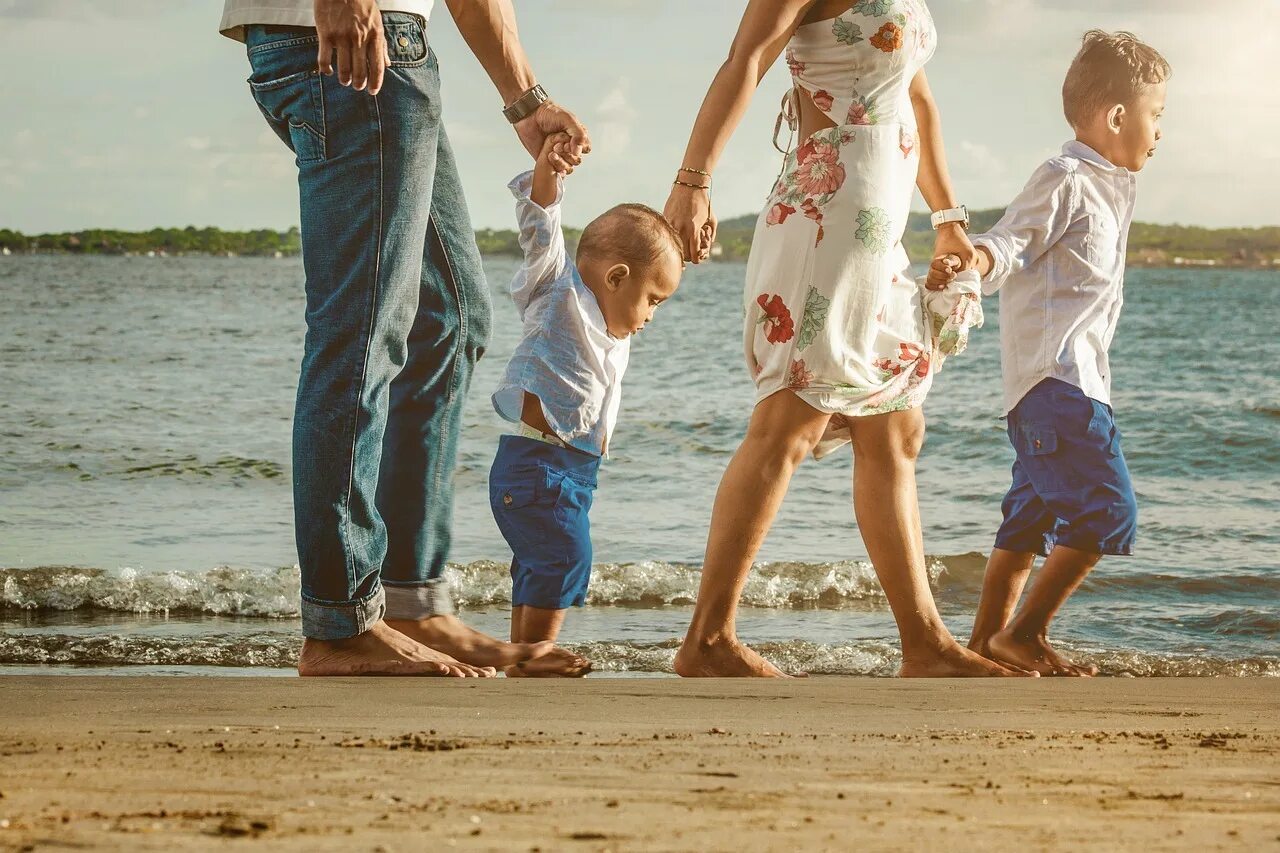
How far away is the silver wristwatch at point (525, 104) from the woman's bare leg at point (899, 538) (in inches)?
41.5

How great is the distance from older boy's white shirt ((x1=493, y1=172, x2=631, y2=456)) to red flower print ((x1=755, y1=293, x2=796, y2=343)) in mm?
395

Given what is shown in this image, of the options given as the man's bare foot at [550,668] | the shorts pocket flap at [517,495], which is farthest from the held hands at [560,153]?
the man's bare foot at [550,668]

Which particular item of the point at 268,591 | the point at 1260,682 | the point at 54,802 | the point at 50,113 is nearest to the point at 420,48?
the point at 54,802

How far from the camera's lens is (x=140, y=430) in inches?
422

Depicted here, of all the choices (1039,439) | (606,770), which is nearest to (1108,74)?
(1039,439)

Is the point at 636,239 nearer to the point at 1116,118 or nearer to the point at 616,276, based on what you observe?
the point at 616,276

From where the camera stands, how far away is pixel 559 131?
9.57 feet

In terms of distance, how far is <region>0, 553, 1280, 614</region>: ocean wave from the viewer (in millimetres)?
4992

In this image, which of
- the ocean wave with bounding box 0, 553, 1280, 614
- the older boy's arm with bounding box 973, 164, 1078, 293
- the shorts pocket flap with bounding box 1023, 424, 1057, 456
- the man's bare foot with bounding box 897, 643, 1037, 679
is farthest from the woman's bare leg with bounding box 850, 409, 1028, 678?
the ocean wave with bounding box 0, 553, 1280, 614

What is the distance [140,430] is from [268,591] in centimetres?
614

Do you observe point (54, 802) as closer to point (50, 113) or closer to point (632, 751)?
point (632, 751)

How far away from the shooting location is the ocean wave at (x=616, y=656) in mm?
3971

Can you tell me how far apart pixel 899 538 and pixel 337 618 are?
4.46ft

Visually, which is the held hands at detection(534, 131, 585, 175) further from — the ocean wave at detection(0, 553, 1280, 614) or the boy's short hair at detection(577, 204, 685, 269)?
the ocean wave at detection(0, 553, 1280, 614)
